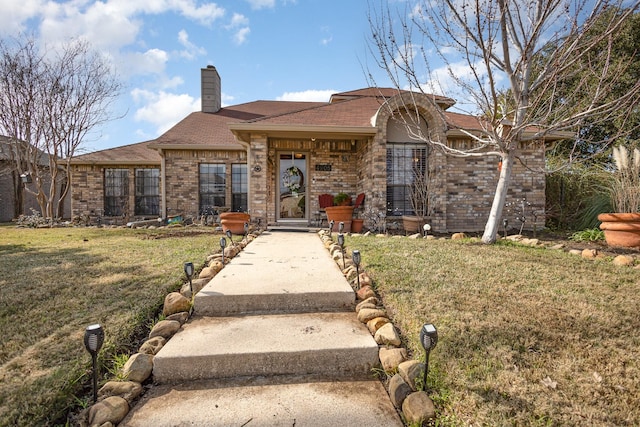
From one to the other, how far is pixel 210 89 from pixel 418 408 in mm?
14170

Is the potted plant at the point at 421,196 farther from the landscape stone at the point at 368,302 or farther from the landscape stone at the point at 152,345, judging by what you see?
the landscape stone at the point at 152,345

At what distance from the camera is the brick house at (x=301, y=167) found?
7.82 metres

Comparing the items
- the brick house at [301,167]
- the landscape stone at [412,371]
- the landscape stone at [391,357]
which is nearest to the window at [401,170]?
Result: the brick house at [301,167]

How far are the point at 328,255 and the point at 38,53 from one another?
48.5ft

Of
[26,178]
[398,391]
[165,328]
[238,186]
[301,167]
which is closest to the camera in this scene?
[398,391]

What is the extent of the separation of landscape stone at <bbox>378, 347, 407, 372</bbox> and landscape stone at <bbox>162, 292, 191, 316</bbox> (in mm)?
1696

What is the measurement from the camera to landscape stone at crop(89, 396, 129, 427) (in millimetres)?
1573

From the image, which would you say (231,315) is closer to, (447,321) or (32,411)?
(32,411)

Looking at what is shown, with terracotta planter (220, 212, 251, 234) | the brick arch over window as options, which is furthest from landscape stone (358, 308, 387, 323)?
the brick arch over window

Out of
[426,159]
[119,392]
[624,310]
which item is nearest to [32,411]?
[119,392]

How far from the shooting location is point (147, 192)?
12211 millimetres

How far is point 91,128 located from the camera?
1284cm

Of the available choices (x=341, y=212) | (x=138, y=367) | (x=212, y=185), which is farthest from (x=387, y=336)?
(x=212, y=185)

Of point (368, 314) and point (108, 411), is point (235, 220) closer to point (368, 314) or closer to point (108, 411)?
point (368, 314)
